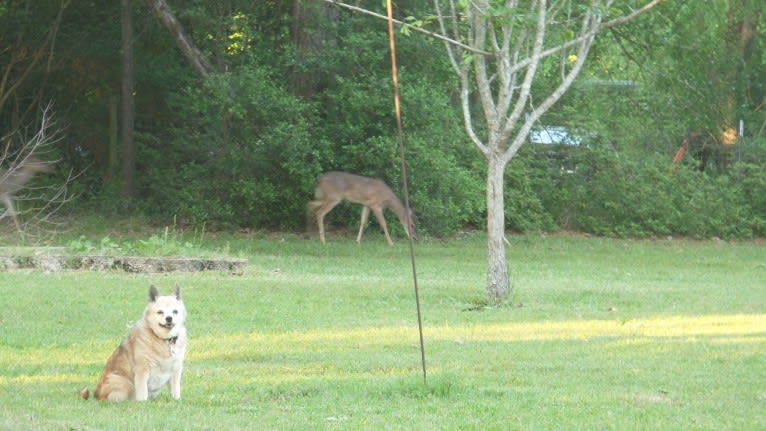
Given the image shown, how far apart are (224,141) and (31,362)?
16.3 meters

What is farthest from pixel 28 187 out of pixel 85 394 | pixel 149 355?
pixel 149 355

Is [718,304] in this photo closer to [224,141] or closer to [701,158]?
[224,141]

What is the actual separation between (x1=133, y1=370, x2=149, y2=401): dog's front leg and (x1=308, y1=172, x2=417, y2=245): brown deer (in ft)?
52.4

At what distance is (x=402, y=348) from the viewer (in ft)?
38.5

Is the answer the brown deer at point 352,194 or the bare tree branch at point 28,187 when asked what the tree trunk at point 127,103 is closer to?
the bare tree branch at point 28,187

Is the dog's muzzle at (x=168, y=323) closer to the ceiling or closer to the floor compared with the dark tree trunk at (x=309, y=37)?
closer to the floor

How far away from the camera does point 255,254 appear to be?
2209 centimetres

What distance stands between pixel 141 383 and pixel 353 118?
17.1 m

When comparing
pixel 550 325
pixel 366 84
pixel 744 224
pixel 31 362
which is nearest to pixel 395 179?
pixel 366 84

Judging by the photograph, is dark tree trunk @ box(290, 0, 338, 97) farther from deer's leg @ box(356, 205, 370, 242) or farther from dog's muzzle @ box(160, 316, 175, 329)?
dog's muzzle @ box(160, 316, 175, 329)

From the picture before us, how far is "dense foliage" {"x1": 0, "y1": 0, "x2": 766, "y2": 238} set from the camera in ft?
82.0

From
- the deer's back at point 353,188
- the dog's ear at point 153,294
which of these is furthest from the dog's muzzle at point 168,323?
the deer's back at point 353,188

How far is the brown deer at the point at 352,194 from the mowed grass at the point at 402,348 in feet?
10.2

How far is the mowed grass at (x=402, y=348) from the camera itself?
27.1 feet
